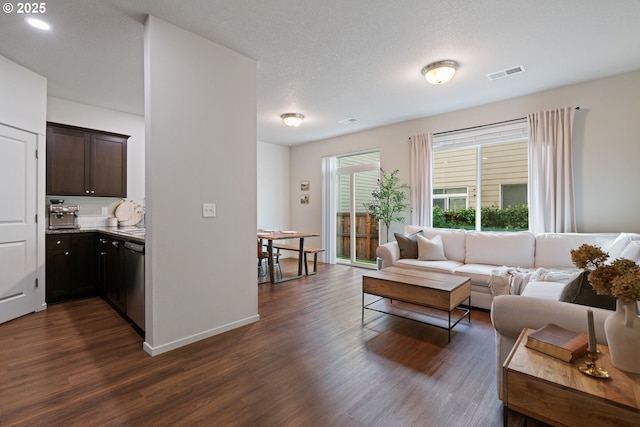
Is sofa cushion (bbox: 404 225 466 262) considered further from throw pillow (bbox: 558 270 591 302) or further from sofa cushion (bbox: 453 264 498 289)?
throw pillow (bbox: 558 270 591 302)

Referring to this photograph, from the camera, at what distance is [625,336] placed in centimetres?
119

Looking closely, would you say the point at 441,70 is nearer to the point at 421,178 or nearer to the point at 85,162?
the point at 421,178

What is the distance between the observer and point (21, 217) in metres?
3.24

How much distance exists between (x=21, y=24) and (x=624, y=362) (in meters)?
4.65

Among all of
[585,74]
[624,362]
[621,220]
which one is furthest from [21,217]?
[621,220]

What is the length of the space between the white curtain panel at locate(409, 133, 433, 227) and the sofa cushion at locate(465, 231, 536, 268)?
93 centimetres

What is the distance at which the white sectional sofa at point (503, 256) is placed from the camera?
3062 mm

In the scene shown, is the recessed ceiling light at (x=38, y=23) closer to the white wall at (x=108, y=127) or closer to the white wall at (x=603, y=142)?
the white wall at (x=108, y=127)

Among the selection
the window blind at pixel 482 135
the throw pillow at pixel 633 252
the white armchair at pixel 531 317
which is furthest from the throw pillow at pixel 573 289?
the window blind at pixel 482 135

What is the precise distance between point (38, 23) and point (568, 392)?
171 inches

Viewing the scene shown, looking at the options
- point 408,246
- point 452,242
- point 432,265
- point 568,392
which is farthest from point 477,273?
point 568,392

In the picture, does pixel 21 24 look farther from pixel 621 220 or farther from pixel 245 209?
pixel 621 220

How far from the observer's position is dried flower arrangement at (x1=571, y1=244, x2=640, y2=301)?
1.13m

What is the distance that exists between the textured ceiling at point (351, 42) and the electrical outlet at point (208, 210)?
1.58 m
